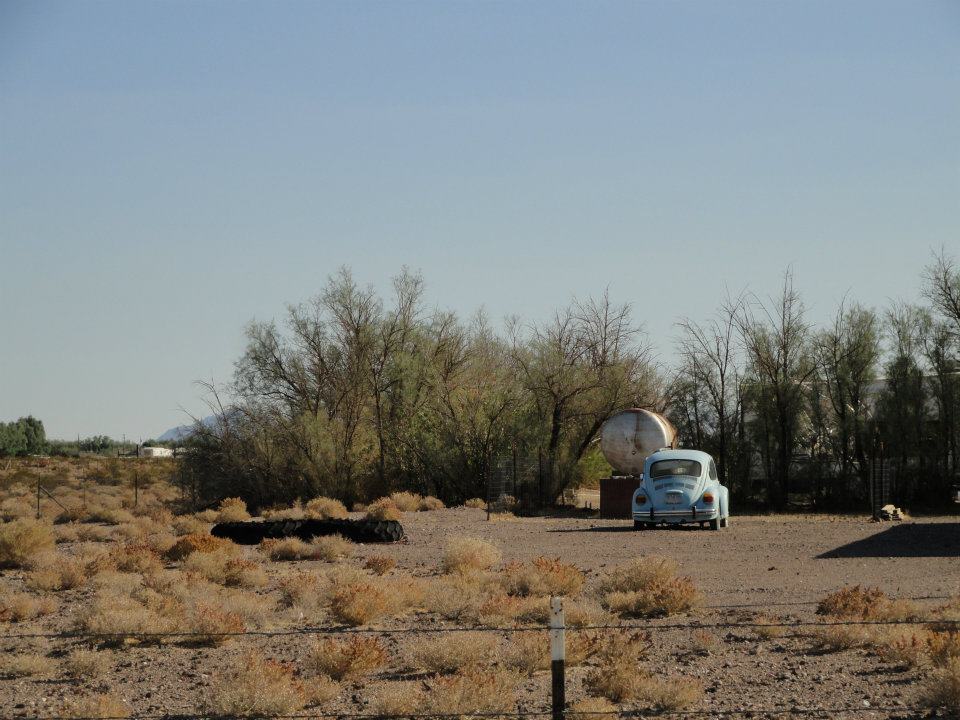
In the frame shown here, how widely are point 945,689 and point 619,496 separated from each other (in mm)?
26099

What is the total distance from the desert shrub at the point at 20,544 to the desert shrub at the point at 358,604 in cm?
1028

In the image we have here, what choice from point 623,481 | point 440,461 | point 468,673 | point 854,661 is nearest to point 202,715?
point 468,673

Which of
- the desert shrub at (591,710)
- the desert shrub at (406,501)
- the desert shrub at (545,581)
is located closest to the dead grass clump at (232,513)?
the desert shrub at (406,501)

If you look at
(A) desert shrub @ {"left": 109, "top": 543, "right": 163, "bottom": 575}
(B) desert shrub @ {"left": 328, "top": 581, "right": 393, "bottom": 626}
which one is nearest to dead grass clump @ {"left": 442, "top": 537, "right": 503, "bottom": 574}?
(B) desert shrub @ {"left": 328, "top": 581, "right": 393, "bottom": 626}

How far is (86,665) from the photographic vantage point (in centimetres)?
1280

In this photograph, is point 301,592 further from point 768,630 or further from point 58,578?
point 768,630

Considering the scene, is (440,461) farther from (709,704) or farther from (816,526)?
(709,704)

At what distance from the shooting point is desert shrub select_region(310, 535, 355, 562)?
24812mm

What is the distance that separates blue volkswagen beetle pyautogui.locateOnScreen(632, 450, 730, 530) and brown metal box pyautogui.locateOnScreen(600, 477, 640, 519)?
5.76m

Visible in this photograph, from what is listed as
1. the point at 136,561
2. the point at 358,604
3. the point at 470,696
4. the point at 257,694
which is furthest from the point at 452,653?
the point at 136,561

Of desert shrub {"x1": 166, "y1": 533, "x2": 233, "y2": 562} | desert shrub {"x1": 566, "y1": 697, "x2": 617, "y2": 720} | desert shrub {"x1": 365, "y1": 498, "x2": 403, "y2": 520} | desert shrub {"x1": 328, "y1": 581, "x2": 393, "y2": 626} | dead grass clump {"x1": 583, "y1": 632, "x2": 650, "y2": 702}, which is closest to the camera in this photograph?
desert shrub {"x1": 566, "y1": 697, "x2": 617, "y2": 720}

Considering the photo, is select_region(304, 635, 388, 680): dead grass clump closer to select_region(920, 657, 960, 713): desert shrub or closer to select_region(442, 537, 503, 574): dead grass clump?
select_region(920, 657, 960, 713): desert shrub

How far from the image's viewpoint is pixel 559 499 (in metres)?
44.8

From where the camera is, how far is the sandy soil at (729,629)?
11.3m
